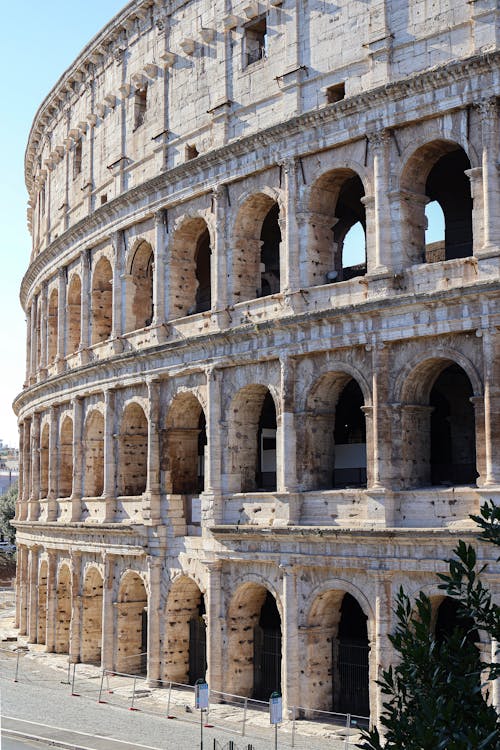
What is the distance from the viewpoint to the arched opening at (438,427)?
21203mm

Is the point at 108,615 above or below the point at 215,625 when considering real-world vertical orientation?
below

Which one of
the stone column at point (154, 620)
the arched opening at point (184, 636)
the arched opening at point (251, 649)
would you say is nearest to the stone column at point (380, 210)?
the arched opening at point (251, 649)

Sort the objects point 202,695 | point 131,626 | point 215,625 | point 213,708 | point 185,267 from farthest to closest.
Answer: point 131,626 → point 185,267 → point 215,625 → point 213,708 → point 202,695

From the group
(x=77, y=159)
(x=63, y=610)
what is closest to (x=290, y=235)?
(x=77, y=159)

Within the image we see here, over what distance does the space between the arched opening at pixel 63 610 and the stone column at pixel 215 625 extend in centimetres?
942

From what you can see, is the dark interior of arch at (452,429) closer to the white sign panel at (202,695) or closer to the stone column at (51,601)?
Answer: the white sign panel at (202,695)

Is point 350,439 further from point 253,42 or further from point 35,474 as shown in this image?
point 35,474

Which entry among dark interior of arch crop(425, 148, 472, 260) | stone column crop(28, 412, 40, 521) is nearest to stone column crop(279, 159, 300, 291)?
dark interior of arch crop(425, 148, 472, 260)

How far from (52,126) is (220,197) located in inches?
548

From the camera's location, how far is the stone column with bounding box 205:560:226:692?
23969 mm

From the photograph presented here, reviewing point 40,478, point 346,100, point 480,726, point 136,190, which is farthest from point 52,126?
point 480,726

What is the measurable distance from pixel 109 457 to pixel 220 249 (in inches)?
291

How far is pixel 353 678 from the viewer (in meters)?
22.4

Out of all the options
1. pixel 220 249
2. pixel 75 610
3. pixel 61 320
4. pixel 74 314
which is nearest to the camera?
pixel 220 249
